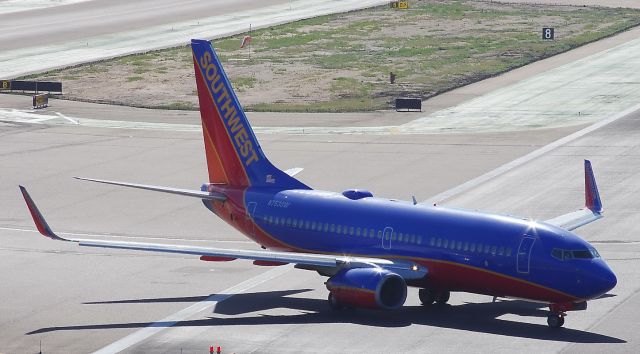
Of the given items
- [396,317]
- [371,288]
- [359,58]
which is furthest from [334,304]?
[359,58]


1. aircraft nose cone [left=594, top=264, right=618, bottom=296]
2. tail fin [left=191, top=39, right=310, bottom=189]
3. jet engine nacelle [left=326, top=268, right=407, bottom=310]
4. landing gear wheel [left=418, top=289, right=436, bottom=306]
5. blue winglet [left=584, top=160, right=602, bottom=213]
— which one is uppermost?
tail fin [left=191, top=39, right=310, bottom=189]

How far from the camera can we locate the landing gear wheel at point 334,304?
5209 centimetres

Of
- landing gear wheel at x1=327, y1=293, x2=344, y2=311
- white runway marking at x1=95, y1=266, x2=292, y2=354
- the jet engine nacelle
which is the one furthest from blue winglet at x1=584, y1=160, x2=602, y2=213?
white runway marking at x1=95, y1=266, x2=292, y2=354

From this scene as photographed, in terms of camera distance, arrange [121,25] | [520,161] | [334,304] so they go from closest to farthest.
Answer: [334,304], [520,161], [121,25]

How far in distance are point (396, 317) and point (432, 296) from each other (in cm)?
233

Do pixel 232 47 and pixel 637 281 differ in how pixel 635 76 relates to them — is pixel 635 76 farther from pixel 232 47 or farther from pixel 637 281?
pixel 637 281

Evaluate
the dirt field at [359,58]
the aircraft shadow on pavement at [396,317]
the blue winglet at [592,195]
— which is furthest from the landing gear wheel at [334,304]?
the dirt field at [359,58]

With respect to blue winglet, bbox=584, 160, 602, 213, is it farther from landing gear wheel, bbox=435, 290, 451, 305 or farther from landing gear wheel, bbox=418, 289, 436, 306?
landing gear wheel, bbox=418, 289, 436, 306

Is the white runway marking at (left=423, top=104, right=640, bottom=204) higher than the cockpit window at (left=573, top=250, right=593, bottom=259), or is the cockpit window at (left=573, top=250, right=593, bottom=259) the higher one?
the cockpit window at (left=573, top=250, right=593, bottom=259)

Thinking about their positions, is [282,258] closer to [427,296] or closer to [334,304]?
[334,304]

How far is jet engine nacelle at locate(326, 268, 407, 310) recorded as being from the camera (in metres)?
50.4

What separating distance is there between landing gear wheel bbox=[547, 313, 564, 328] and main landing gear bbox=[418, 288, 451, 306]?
4.87m

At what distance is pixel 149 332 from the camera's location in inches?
1988

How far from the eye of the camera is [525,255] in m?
49.9
